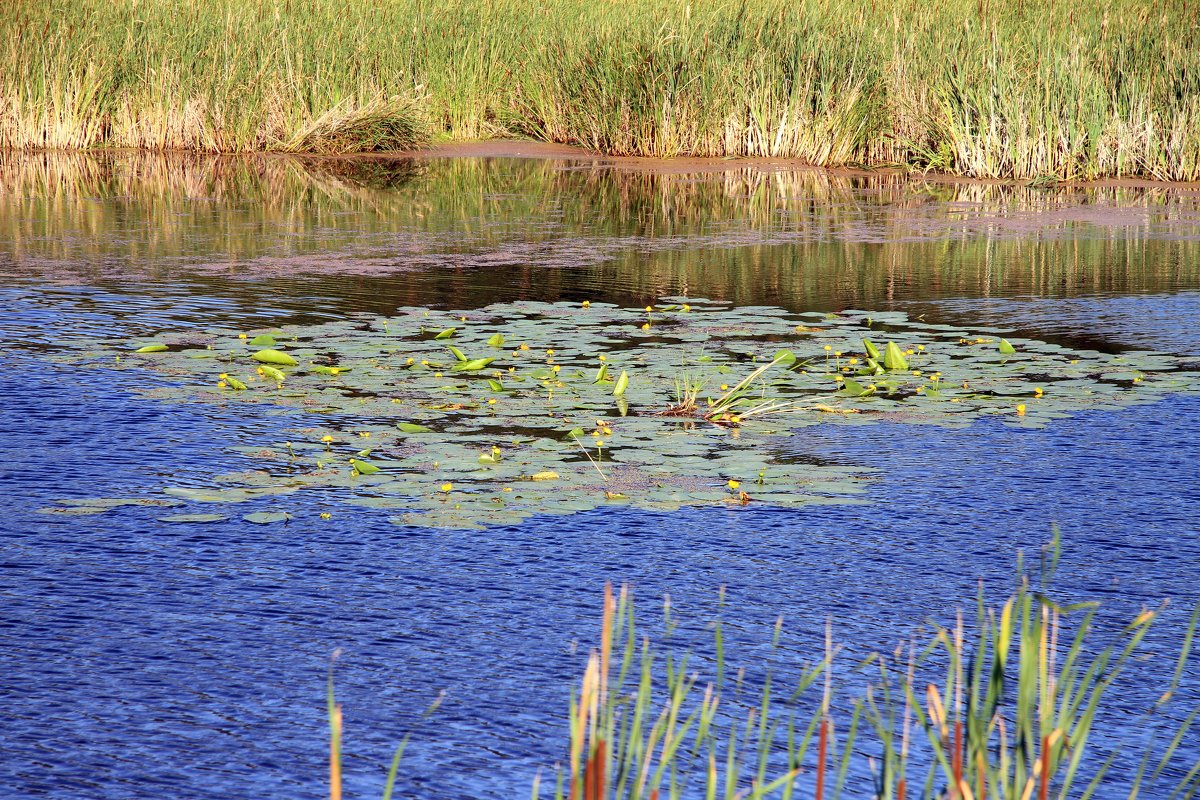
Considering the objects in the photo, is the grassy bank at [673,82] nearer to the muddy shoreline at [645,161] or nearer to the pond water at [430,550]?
the muddy shoreline at [645,161]

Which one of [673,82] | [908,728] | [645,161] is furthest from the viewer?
[645,161]

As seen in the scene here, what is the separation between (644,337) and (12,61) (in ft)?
37.0

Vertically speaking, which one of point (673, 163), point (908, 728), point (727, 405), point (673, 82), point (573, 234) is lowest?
point (908, 728)

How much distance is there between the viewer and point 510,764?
300cm

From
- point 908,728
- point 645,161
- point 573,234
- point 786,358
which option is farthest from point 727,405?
point 645,161

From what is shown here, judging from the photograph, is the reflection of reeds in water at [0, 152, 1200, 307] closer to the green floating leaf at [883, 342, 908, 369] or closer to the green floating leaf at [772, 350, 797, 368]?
the green floating leaf at [772, 350, 797, 368]

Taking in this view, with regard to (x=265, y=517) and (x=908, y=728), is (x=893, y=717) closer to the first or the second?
(x=908, y=728)

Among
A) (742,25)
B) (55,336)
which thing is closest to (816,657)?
(55,336)

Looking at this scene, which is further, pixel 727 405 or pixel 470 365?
pixel 470 365

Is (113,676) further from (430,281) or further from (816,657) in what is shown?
(430,281)

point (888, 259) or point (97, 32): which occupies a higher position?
point (97, 32)

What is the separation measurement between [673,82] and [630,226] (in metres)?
4.76

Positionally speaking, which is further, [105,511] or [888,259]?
[888,259]

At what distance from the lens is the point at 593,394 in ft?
20.2
